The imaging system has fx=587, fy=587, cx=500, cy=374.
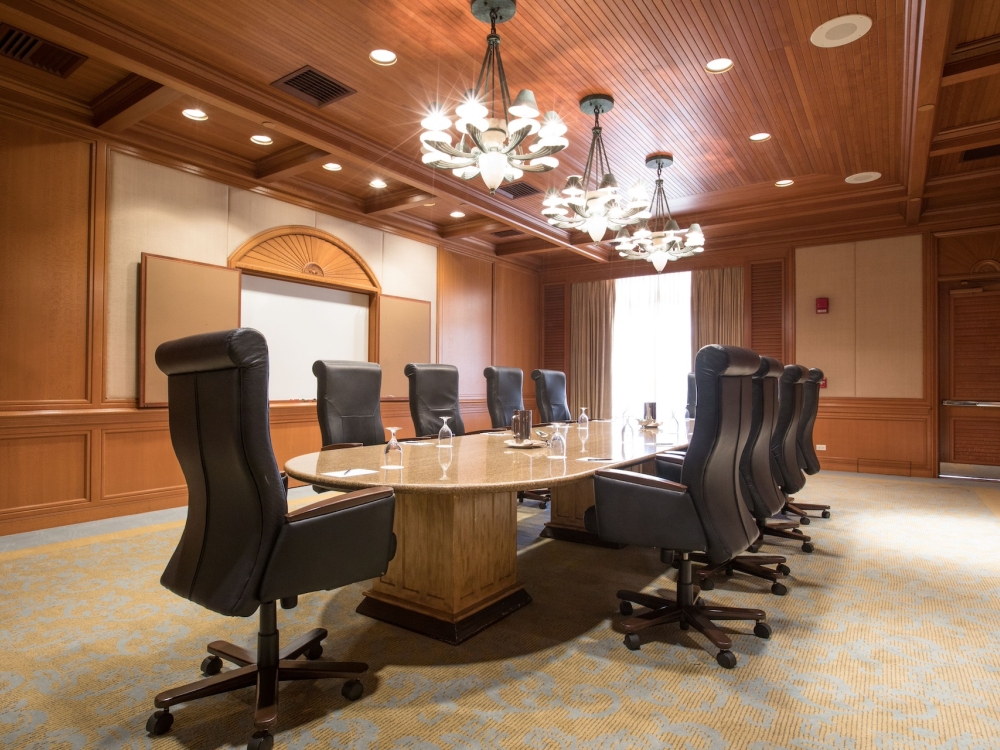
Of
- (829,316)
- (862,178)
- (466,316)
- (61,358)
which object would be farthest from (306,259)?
(829,316)

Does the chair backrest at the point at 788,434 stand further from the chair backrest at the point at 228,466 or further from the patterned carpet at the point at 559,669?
the chair backrest at the point at 228,466

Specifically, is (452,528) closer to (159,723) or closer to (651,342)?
(159,723)

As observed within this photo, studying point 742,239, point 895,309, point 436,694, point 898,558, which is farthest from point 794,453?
point 742,239

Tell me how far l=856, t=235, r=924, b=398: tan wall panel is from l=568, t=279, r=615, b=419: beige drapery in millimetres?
3332

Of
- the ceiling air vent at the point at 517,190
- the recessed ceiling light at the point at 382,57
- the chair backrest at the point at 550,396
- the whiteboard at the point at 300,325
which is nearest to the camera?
the recessed ceiling light at the point at 382,57

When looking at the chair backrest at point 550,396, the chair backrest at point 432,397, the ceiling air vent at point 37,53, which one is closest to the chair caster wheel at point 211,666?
the chair backrest at point 432,397

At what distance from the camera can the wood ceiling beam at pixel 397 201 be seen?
20.0 feet

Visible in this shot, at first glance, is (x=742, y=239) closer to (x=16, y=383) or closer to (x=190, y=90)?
(x=190, y=90)

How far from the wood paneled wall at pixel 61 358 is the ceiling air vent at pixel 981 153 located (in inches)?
290

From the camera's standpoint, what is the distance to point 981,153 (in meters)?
5.38

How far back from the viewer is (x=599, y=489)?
95.2 inches

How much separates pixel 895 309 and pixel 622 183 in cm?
366

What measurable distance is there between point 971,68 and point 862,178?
2309mm

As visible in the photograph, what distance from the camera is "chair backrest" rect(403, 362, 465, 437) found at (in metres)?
4.25
